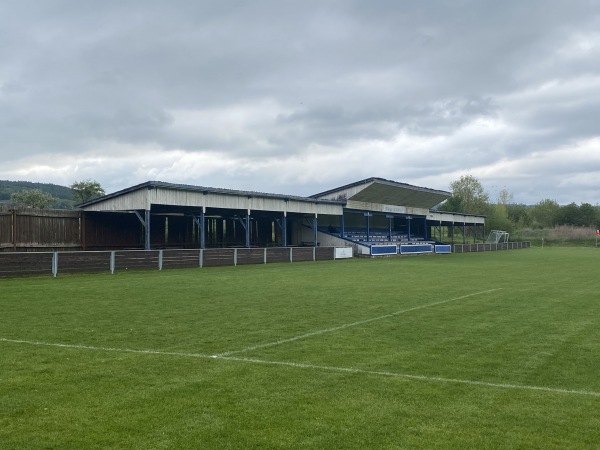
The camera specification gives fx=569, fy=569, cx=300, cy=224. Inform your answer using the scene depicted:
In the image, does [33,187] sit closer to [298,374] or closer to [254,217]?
[254,217]

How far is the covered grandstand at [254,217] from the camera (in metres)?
34.2

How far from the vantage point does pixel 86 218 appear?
3494cm

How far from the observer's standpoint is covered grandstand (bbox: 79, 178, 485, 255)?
3422cm

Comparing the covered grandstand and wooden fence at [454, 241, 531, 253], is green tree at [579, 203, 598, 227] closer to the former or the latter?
wooden fence at [454, 241, 531, 253]

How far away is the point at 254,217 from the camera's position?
5028 centimetres

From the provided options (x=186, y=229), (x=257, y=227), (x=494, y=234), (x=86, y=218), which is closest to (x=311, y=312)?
(x=86, y=218)

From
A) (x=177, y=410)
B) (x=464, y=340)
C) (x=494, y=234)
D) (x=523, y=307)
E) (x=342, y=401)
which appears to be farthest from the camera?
(x=494, y=234)

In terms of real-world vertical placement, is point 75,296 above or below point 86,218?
below

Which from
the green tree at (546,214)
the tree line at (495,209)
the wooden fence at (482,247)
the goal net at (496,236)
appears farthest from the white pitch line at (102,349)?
the green tree at (546,214)

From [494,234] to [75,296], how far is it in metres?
78.8

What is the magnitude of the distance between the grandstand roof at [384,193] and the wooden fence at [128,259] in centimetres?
1384

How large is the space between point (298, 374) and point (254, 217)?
43.2 m

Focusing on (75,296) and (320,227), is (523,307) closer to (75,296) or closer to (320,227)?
(75,296)

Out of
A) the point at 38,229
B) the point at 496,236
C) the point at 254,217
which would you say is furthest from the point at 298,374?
the point at 496,236
